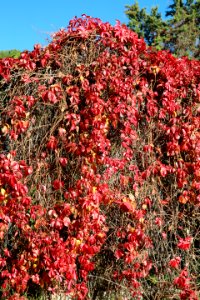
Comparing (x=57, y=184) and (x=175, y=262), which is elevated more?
(x=57, y=184)

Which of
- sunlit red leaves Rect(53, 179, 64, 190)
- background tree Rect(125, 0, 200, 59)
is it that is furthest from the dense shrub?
background tree Rect(125, 0, 200, 59)

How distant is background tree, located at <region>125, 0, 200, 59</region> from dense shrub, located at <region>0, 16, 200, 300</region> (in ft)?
56.7

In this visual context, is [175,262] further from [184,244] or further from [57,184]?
[57,184]

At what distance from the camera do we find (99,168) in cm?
394

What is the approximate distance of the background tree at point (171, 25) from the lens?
21.3 meters

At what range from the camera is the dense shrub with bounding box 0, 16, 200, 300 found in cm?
371

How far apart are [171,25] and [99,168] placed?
2138cm

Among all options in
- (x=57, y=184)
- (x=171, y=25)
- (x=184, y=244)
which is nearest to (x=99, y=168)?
(x=57, y=184)

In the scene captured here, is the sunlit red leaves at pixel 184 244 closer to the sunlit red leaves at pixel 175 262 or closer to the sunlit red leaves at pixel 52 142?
the sunlit red leaves at pixel 175 262

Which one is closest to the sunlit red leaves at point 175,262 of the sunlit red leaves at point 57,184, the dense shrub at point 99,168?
the dense shrub at point 99,168

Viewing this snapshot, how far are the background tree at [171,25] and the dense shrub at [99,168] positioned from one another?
17288 millimetres

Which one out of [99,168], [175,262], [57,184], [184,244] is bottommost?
[175,262]

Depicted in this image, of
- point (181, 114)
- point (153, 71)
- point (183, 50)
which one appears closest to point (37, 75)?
point (153, 71)

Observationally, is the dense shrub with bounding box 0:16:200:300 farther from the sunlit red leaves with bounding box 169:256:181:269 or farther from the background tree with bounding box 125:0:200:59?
the background tree with bounding box 125:0:200:59
